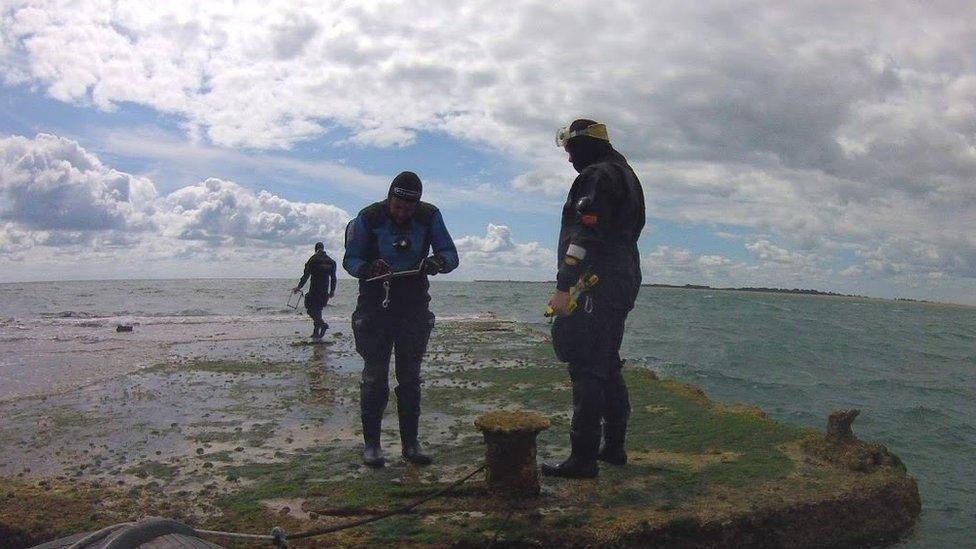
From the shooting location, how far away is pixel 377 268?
4.80 metres

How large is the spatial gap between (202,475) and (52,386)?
21.1 ft

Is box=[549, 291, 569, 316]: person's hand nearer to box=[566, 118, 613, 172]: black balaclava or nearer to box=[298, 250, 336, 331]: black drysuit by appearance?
box=[566, 118, 613, 172]: black balaclava

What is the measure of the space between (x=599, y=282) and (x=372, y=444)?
209cm

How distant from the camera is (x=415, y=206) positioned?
195 inches

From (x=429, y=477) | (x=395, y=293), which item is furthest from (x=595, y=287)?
(x=429, y=477)

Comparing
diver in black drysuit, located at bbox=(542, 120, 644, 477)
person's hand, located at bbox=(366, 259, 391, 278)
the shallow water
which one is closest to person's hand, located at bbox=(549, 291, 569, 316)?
diver in black drysuit, located at bbox=(542, 120, 644, 477)

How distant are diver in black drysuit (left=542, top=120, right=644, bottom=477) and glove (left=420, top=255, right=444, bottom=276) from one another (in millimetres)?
943

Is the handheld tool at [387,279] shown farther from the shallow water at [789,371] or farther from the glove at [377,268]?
the shallow water at [789,371]

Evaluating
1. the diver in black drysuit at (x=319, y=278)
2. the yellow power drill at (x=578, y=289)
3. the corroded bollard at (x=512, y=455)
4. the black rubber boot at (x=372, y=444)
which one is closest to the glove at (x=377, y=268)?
the black rubber boot at (x=372, y=444)

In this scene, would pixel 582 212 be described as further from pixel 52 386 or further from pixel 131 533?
pixel 52 386

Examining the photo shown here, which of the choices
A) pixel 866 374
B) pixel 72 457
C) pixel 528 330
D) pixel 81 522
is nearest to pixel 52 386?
pixel 72 457

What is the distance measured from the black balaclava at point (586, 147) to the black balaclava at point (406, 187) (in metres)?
1.13

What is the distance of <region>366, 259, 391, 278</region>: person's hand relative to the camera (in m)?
4.79

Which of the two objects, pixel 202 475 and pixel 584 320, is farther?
pixel 202 475
